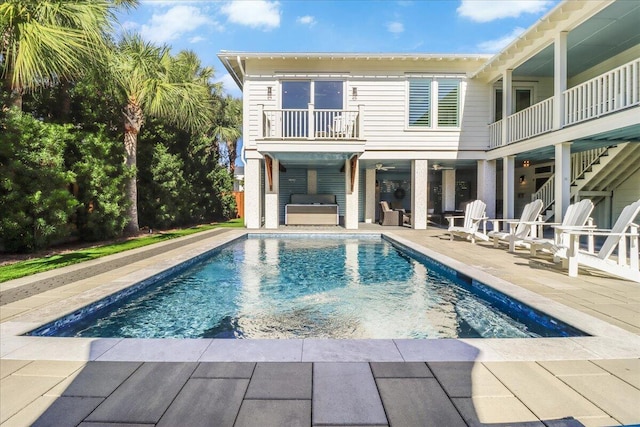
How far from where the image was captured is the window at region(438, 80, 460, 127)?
1230 cm

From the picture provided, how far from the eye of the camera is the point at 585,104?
7.66 metres

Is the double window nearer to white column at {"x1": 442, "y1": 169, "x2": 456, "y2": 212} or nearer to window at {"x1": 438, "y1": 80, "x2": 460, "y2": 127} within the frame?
window at {"x1": 438, "y1": 80, "x2": 460, "y2": 127}

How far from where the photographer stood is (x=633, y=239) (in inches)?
170

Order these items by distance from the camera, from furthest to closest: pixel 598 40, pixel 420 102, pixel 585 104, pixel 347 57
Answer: pixel 420 102
pixel 347 57
pixel 598 40
pixel 585 104

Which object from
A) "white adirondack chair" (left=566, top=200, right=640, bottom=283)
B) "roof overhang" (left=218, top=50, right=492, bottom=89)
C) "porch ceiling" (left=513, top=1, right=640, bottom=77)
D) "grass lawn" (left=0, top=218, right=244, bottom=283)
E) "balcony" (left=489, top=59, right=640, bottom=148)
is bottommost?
"grass lawn" (left=0, top=218, right=244, bottom=283)

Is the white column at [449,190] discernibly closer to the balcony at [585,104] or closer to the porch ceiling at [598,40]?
the balcony at [585,104]

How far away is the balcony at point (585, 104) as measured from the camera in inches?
259

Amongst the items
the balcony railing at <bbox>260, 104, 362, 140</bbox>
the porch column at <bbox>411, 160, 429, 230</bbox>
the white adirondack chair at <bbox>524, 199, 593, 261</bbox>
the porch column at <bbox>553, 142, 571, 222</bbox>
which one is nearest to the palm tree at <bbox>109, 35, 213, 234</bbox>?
the balcony railing at <bbox>260, 104, 362, 140</bbox>

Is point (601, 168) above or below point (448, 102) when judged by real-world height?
below

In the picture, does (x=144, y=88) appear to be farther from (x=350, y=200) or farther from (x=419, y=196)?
(x=419, y=196)

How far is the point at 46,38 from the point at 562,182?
1075 cm

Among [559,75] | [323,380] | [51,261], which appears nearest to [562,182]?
[559,75]

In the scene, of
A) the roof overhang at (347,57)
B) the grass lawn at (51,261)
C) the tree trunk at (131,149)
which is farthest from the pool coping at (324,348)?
the roof overhang at (347,57)

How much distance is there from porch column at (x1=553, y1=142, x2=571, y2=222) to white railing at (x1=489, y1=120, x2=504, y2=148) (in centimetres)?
351
